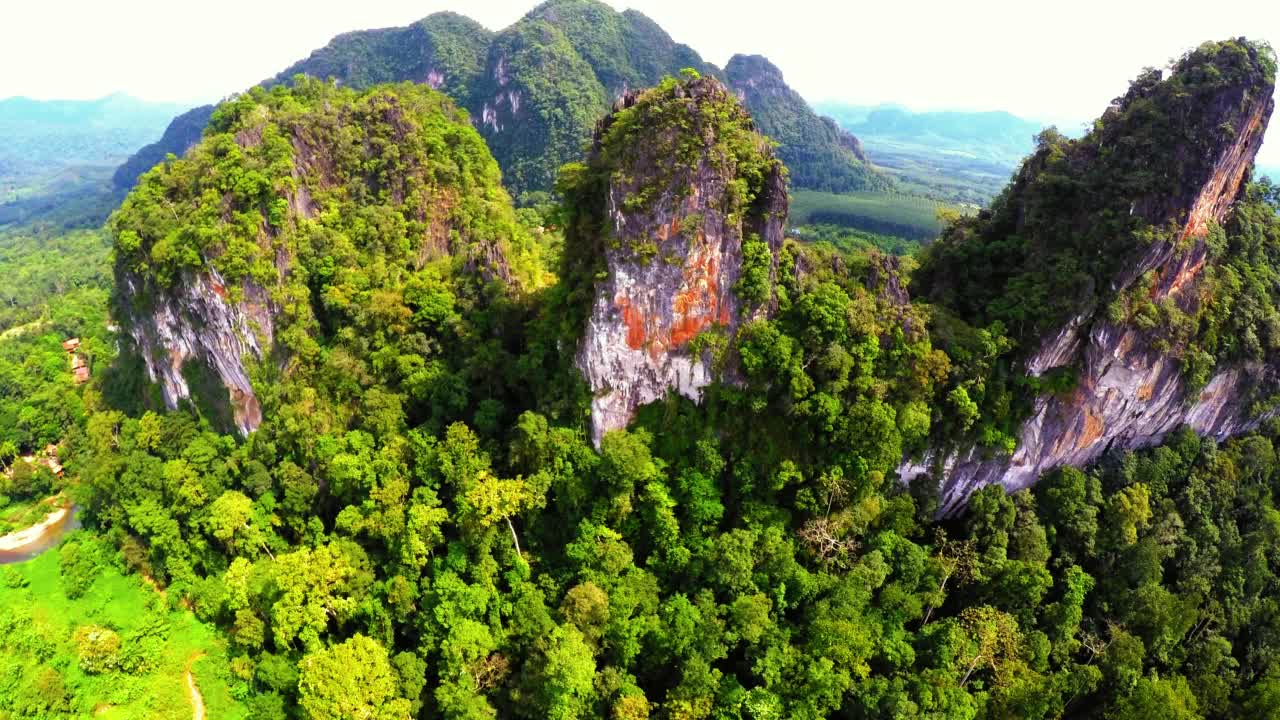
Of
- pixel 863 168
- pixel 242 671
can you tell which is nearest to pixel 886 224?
pixel 863 168

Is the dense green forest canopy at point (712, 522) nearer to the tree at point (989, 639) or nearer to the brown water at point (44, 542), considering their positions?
the tree at point (989, 639)

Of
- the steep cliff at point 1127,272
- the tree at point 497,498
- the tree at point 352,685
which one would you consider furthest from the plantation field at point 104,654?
the steep cliff at point 1127,272

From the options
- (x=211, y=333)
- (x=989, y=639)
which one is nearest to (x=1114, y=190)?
(x=989, y=639)

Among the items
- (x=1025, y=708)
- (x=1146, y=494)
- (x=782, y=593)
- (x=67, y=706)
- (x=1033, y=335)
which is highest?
(x=1033, y=335)

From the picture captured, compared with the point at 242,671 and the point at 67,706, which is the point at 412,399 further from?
the point at 67,706

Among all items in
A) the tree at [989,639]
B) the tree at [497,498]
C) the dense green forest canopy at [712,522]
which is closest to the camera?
the tree at [989,639]

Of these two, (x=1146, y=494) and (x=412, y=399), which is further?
(x=412, y=399)
